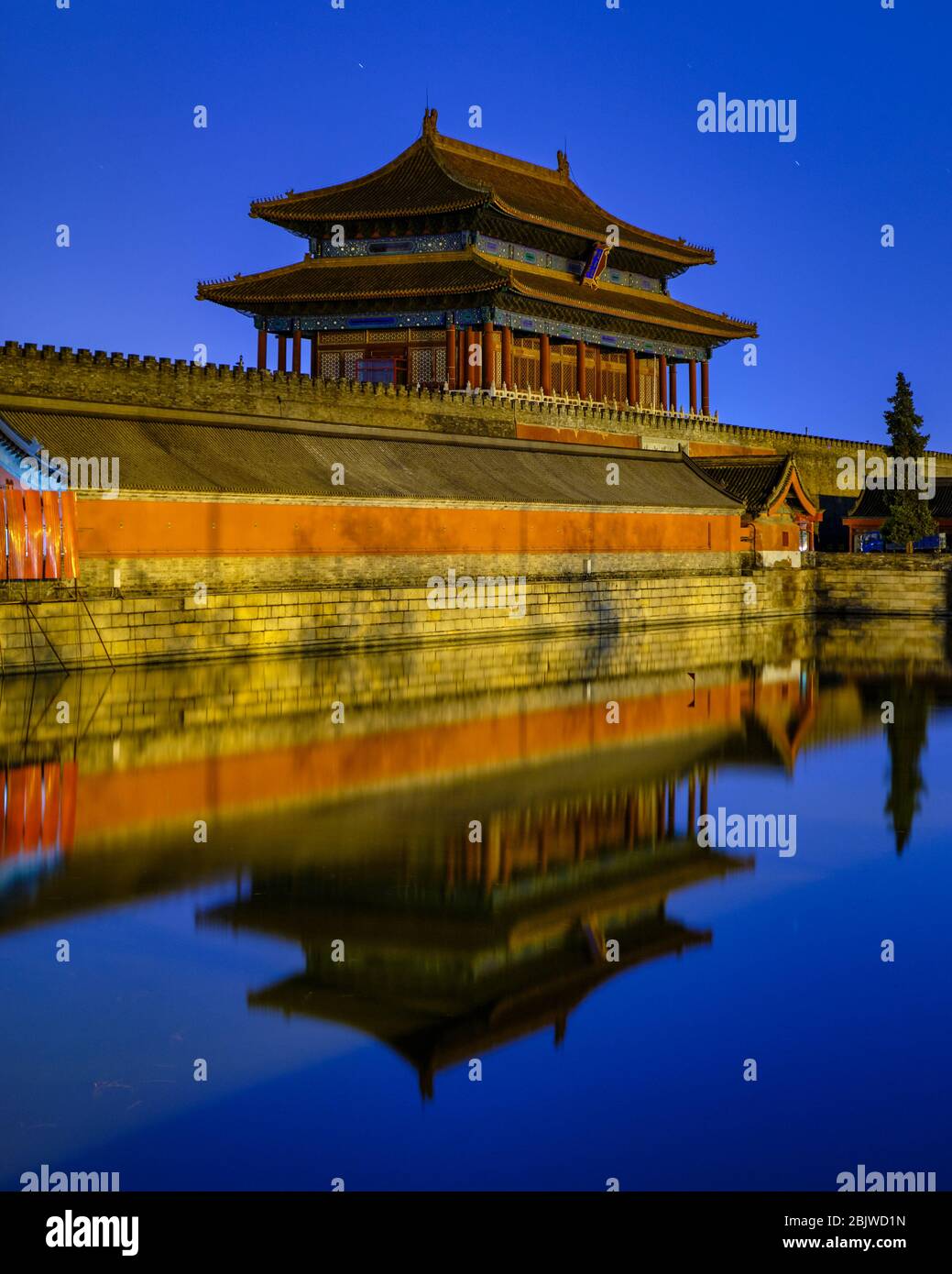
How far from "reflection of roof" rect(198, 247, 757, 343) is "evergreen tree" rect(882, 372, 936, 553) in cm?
1021

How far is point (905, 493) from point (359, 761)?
3599 cm

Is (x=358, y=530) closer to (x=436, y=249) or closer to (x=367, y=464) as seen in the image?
(x=367, y=464)

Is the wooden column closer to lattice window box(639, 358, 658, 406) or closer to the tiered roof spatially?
the tiered roof

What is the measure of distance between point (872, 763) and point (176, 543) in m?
14.4

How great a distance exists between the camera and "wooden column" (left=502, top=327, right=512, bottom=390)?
4784 cm

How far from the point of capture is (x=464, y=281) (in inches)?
1831

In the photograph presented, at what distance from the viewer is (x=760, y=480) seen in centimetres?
4769

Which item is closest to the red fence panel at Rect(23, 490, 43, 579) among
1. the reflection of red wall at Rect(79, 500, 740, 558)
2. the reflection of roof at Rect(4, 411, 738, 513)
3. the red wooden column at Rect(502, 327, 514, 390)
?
the reflection of red wall at Rect(79, 500, 740, 558)

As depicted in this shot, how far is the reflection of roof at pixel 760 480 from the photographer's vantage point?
4659 centimetres

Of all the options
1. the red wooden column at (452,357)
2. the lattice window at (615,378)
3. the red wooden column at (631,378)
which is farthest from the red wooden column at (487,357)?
the red wooden column at (631,378)

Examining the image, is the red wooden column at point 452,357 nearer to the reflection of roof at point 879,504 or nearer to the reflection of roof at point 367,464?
the reflection of roof at point 367,464

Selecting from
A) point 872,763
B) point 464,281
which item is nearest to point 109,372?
point 464,281
